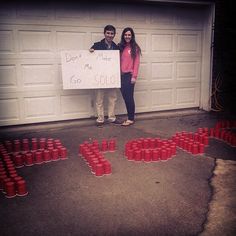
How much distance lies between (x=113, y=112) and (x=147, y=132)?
3.97 feet

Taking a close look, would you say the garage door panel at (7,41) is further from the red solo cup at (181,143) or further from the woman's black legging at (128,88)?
the red solo cup at (181,143)

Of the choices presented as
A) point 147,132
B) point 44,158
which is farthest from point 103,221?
point 147,132

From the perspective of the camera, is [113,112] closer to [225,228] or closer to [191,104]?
[191,104]

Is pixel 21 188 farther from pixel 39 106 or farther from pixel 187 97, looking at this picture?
pixel 187 97

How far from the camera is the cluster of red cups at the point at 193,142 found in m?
5.58

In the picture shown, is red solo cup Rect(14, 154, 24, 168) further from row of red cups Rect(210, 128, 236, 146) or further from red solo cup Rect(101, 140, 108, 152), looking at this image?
row of red cups Rect(210, 128, 236, 146)

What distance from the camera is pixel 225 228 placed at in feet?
10.5

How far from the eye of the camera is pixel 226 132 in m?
6.50

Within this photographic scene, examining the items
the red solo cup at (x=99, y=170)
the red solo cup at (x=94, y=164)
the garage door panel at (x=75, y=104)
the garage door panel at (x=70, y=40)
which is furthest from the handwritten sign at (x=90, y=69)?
the red solo cup at (x=99, y=170)

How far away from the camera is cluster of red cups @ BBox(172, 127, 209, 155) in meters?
5.58

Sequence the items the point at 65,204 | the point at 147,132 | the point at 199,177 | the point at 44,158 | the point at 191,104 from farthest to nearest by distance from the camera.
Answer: the point at 191,104 → the point at 147,132 → the point at 44,158 → the point at 199,177 → the point at 65,204

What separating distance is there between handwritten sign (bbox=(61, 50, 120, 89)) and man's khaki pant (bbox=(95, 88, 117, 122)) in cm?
37

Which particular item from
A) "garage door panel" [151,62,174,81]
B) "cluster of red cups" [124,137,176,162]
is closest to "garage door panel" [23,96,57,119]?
"cluster of red cups" [124,137,176,162]

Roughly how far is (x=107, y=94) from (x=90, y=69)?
3.51 feet
